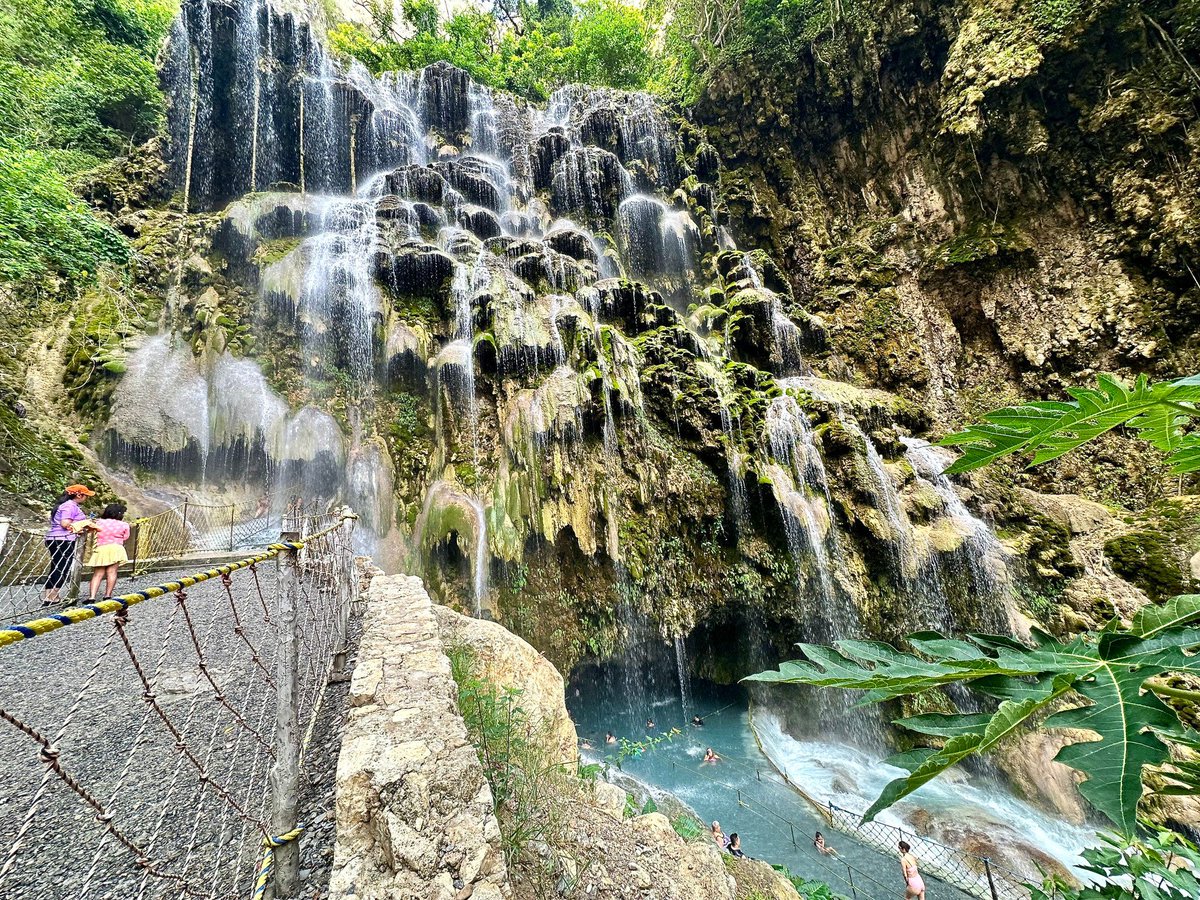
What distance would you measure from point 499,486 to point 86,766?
6945 millimetres

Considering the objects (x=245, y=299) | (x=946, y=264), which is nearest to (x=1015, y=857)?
(x=946, y=264)

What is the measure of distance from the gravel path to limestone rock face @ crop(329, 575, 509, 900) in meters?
0.51

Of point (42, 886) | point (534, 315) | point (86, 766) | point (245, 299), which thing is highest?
point (245, 299)

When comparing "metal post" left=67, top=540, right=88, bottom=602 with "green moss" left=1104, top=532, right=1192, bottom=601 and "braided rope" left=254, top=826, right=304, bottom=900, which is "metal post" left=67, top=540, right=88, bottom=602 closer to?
"braided rope" left=254, top=826, right=304, bottom=900

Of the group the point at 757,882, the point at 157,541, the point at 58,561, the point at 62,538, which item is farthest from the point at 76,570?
the point at 757,882

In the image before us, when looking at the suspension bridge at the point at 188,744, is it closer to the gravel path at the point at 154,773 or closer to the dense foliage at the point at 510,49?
the gravel path at the point at 154,773

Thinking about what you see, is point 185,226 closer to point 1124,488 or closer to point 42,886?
point 42,886

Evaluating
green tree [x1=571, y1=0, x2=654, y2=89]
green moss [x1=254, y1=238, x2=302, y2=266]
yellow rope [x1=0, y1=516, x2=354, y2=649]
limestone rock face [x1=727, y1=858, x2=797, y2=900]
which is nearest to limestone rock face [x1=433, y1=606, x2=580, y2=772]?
limestone rock face [x1=727, y1=858, x2=797, y2=900]

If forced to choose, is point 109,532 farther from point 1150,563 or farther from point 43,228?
point 1150,563

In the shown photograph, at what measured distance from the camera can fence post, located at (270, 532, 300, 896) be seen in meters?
2.17

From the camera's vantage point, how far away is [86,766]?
2975mm

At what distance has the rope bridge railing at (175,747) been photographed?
198 cm

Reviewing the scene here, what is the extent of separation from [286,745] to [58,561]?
6.40 metres

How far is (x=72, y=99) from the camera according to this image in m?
13.9
